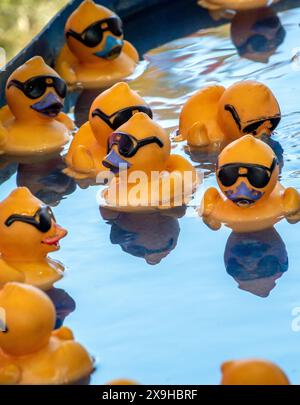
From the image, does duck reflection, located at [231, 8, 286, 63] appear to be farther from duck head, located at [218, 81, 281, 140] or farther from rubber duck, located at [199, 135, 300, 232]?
rubber duck, located at [199, 135, 300, 232]

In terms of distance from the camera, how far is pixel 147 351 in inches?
145

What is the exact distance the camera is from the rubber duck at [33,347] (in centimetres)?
347

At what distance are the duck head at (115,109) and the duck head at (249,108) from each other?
36 centimetres

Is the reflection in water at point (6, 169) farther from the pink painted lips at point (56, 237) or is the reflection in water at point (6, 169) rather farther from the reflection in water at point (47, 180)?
the pink painted lips at point (56, 237)

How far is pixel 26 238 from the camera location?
13.3 feet

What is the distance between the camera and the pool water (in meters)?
3.63

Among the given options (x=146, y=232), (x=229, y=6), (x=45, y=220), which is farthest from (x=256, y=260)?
(x=229, y=6)

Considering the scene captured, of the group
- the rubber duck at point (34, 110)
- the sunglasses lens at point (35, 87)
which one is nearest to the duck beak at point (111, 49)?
the rubber duck at point (34, 110)

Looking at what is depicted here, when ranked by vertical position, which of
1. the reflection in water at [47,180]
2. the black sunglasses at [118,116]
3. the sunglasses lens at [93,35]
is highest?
the sunglasses lens at [93,35]

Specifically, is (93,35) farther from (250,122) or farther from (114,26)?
(250,122)

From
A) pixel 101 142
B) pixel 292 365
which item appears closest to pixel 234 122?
pixel 101 142

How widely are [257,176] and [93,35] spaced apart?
1885mm

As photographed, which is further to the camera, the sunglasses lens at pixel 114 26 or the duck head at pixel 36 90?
the sunglasses lens at pixel 114 26

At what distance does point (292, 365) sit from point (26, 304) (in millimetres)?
805
